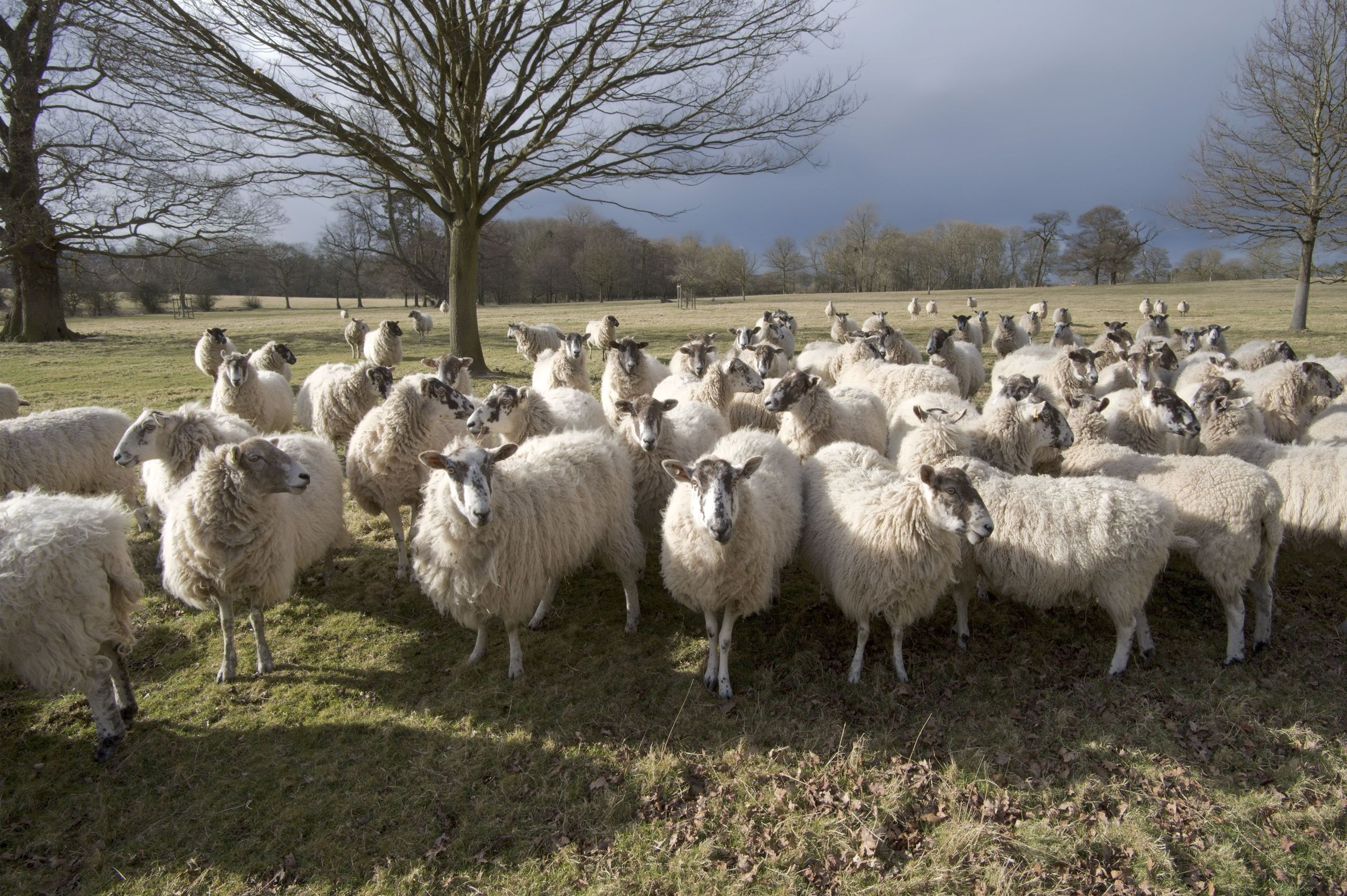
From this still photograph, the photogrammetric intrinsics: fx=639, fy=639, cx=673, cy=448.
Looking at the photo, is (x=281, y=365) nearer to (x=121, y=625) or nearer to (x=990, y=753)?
(x=121, y=625)

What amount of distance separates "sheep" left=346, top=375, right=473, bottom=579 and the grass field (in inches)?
37.9

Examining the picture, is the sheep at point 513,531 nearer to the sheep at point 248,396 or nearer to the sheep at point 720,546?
the sheep at point 720,546

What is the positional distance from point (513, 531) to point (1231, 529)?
17.9 feet

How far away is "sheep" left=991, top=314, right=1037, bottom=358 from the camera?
1638 centimetres

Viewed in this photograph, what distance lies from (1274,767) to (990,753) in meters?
1.70

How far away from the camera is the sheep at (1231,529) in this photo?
16.0 ft

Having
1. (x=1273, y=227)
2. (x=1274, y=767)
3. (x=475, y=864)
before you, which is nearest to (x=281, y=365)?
(x=475, y=864)

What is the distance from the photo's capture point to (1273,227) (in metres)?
23.1

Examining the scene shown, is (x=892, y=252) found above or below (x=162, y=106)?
above

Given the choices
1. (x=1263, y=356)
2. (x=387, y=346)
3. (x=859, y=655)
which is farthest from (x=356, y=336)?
(x=1263, y=356)

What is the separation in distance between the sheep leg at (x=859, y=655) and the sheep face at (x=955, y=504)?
37.7 inches

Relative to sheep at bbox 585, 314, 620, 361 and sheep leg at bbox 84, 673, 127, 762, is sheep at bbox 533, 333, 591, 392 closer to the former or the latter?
sheep at bbox 585, 314, 620, 361

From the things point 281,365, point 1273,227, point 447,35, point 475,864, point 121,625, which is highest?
point 447,35

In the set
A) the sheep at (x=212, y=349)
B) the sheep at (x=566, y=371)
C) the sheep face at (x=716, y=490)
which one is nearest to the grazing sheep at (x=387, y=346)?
the sheep at (x=212, y=349)
